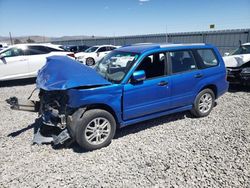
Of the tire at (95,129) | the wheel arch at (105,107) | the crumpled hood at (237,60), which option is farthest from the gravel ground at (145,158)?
the crumpled hood at (237,60)

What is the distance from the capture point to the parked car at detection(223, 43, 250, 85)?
6.61m

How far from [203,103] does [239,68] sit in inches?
125

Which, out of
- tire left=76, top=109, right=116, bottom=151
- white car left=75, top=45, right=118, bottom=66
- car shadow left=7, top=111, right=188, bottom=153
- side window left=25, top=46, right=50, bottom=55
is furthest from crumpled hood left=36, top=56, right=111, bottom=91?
white car left=75, top=45, right=118, bottom=66

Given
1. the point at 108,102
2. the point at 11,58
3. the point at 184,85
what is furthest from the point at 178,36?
the point at 108,102

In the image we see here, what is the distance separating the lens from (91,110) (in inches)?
134

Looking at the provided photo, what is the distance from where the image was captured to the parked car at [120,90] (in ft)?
10.9

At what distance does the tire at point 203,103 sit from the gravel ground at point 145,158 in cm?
20

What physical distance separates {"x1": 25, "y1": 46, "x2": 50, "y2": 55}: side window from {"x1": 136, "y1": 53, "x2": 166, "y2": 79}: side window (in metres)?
6.44

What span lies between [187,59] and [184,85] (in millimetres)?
612

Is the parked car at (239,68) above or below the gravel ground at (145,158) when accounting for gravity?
above

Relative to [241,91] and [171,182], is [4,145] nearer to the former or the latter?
[171,182]

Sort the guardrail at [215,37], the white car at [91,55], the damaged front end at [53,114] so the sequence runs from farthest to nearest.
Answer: the guardrail at [215,37], the white car at [91,55], the damaged front end at [53,114]

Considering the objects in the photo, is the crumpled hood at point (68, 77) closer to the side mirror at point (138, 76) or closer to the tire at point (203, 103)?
the side mirror at point (138, 76)

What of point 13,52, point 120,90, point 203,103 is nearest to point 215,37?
point 203,103
